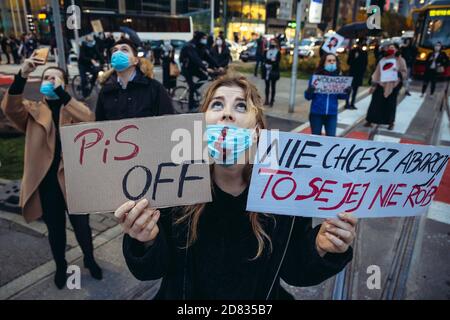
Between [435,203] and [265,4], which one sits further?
[265,4]

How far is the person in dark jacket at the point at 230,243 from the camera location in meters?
1.53

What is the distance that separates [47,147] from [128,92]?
0.90 metres

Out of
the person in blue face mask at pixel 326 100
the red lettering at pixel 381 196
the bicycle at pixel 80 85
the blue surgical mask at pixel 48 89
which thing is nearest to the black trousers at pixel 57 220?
the blue surgical mask at pixel 48 89

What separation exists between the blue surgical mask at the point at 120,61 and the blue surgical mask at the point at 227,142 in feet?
6.91

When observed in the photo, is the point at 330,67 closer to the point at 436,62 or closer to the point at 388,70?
the point at 388,70

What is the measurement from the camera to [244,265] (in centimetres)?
159

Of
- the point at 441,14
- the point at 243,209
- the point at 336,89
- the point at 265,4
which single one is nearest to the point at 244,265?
the point at 243,209

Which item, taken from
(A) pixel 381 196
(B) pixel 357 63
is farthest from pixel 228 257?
(B) pixel 357 63

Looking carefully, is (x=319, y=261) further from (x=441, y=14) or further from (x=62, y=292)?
(x=441, y=14)

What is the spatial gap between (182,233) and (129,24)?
29.4 meters

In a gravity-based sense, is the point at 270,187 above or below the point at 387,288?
above

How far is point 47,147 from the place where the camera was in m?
3.01

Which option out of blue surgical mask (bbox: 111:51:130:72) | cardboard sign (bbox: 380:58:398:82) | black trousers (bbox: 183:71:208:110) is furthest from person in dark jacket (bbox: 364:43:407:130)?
blue surgical mask (bbox: 111:51:130:72)

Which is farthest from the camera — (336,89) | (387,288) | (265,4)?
(265,4)
